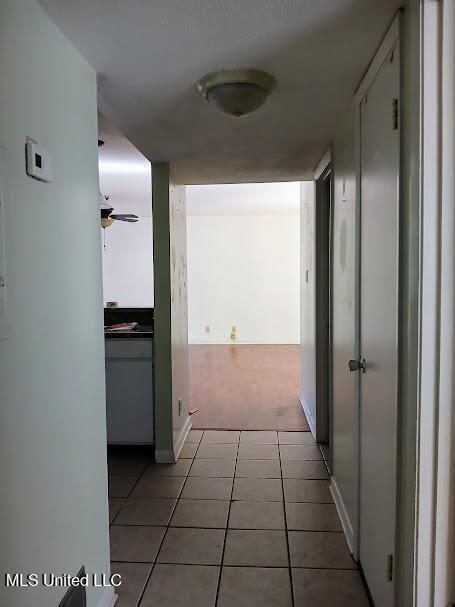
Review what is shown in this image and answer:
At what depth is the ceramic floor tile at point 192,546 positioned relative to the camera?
2016 mm

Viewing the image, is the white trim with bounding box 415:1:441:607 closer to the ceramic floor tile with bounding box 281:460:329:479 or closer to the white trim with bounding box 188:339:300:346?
the ceramic floor tile with bounding box 281:460:329:479

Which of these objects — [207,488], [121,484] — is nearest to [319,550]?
[207,488]

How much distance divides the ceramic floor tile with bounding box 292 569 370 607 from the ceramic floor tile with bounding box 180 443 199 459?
1.43m

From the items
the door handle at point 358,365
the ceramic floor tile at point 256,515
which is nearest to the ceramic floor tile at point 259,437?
the ceramic floor tile at point 256,515

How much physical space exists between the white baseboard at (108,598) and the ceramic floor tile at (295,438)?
1893 mm

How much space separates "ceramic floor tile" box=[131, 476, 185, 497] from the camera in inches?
105

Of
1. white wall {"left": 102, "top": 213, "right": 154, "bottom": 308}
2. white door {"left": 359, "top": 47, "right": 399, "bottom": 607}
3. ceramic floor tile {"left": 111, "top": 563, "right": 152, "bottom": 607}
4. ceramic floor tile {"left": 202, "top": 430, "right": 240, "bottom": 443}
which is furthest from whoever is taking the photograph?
white wall {"left": 102, "top": 213, "right": 154, "bottom": 308}

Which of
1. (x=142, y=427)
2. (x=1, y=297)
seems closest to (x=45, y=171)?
(x=1, y=297)

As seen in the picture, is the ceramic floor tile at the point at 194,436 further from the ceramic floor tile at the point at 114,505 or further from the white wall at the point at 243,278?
the white wall at the point at 243,278

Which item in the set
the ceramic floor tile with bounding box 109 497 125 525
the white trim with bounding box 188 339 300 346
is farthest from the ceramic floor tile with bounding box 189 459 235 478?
the white trim with bounding box 188 339 300 346

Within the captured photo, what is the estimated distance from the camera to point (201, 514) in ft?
7.92

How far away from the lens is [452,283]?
1150 mm

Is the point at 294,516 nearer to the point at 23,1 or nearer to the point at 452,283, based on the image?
the point at 452,283

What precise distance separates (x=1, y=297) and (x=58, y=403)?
0.44 m
